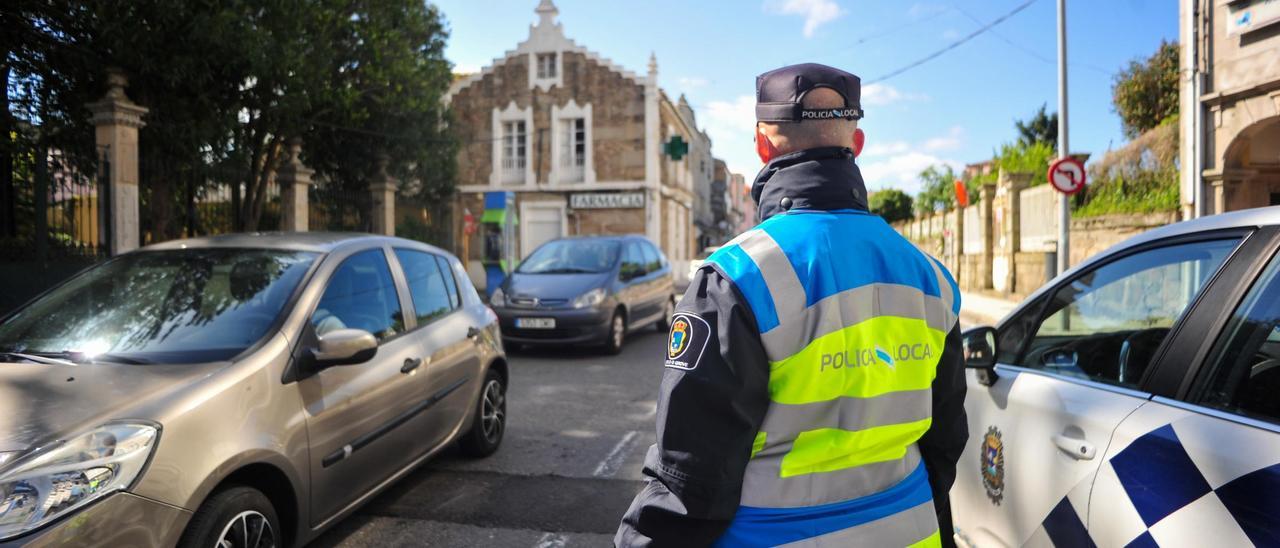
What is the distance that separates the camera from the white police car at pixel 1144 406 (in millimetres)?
1624

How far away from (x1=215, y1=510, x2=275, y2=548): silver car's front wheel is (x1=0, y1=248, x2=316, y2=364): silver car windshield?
653 mm

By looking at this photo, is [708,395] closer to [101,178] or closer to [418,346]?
[418,346]

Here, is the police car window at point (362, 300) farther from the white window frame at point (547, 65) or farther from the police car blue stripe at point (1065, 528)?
the white window frame at point (547, 65)

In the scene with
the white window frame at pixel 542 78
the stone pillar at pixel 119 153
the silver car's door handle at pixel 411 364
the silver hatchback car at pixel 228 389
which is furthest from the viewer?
the white window frame at pixel 542 78

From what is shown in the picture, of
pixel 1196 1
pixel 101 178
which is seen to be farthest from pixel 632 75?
pixel 101 178

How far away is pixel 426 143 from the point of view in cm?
1755

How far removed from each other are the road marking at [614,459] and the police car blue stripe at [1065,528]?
3036 mm

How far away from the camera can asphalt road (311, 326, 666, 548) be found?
3775 mm

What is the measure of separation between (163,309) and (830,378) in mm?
3161

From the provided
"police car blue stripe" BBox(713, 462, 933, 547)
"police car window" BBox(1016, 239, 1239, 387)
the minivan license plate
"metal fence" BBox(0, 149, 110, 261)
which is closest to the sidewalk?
the minivan license plate

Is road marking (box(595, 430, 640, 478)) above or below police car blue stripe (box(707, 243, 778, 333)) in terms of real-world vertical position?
below

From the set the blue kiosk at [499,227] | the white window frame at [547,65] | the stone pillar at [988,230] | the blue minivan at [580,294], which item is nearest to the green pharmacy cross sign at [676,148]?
the blue kiosk at [499,227]

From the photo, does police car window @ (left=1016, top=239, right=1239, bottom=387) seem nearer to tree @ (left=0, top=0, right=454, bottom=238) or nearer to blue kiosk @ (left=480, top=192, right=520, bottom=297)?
tree @ (left=0, top=0, right=454, bottom=238)

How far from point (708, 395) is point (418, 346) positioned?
312cm
